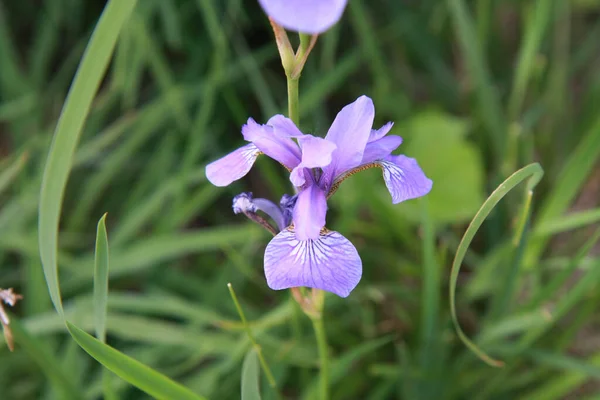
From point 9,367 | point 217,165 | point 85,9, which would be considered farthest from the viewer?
point 85,9

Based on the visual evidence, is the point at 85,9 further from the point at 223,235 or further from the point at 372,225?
the point at 372,225

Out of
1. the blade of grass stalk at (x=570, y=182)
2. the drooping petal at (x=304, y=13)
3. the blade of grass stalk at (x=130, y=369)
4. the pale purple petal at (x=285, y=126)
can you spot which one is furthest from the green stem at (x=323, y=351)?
the blade of grass stalk at (x=570, y=182)

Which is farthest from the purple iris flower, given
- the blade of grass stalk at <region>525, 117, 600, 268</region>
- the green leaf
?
the green leaf

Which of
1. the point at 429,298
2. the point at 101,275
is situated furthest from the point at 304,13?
the point at 429,298

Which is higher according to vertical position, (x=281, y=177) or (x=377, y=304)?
(x=281, y=177)

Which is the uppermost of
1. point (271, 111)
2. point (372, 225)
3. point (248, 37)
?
point (248, 37)

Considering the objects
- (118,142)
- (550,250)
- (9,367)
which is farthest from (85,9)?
(550,250)

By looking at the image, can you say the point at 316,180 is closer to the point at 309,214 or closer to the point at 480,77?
the point at 309,214
